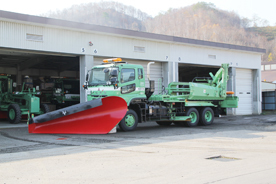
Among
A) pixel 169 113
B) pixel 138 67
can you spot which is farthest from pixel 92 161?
pixel 169 113

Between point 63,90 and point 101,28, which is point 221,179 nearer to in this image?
point 101,28

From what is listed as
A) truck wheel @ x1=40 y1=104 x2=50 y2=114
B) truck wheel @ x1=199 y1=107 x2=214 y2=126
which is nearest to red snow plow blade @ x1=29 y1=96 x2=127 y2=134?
truck wheel @ x1=199 y1=107 x2=214 y2=126

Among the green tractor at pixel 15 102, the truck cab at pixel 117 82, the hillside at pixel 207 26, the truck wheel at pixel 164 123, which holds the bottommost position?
the truck wheel at pixel 164 123

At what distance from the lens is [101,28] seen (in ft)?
60.2

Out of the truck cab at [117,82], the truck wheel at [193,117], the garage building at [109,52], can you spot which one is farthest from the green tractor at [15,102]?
the truck wheel at [193,117]

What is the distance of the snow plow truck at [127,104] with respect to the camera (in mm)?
12062

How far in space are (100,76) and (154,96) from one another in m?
2.93

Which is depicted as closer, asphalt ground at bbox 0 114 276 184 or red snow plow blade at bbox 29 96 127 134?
asphalt ground at bbox 0 114 276 184

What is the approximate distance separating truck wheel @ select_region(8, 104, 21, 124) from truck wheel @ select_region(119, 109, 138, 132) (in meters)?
6.28

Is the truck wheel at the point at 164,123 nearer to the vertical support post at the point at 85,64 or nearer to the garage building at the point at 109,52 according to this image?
the garage building at the point at 109,52

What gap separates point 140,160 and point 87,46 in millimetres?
11855

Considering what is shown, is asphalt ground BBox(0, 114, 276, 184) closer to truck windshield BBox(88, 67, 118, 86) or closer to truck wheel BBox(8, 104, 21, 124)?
truck windshield BBox(88, 67, 118, 86)

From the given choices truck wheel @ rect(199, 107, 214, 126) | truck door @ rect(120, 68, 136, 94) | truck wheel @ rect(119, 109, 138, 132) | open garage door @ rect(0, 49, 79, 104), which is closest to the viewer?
truck wheel @ rect(119, 109, 138, 132)

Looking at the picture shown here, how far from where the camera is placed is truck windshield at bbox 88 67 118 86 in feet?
43.1
